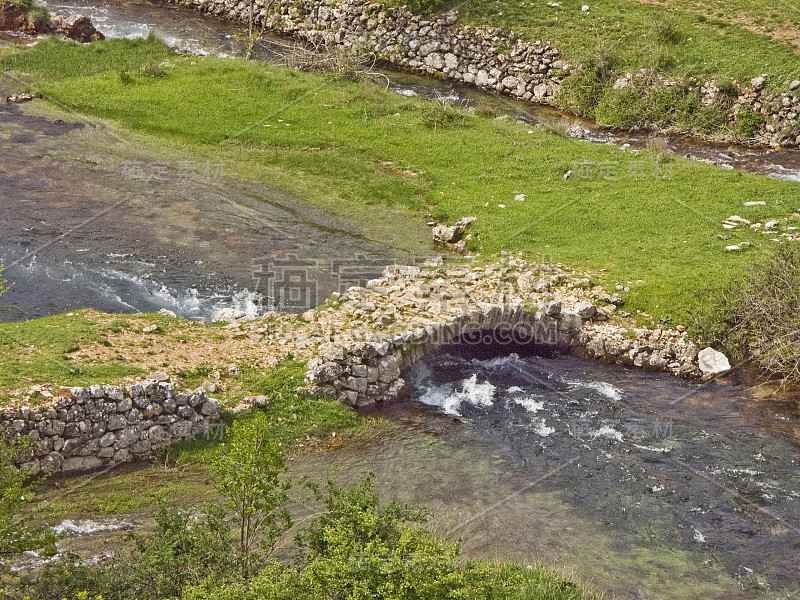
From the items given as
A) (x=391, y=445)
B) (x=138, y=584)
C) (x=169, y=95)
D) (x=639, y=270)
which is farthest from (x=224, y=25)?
(x=138, y=584)

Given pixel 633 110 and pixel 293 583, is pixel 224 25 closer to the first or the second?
pixel 633 110

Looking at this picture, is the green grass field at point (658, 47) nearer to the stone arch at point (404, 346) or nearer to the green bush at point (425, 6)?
the green bush at point (425, 6)

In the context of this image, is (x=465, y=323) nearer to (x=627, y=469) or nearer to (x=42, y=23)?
(x=627, y=469)

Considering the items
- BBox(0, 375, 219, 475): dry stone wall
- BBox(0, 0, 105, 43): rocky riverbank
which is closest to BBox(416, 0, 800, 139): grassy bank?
BBox(0, 0, 105, 43): rocky riverbank

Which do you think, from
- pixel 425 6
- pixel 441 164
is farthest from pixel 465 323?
pixel 425 6

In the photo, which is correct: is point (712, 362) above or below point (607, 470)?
above

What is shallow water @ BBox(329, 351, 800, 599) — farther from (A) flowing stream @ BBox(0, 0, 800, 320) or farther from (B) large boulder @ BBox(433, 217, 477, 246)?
(A) flowing stream @ BBox(0, 0, 800, 320)
